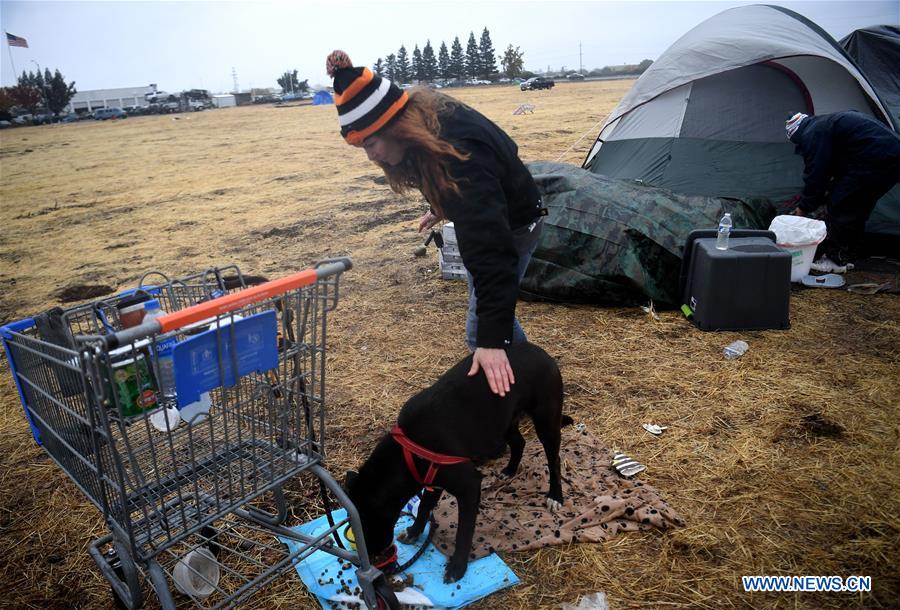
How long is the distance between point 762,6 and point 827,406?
6.00 meters

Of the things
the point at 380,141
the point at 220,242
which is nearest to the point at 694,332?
the point at 380,141

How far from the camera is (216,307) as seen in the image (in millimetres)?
1756

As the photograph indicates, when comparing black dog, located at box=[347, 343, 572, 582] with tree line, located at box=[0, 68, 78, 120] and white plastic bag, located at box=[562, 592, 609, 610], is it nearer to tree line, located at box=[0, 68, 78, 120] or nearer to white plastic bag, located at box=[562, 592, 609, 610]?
white plastic bag, located at box=[562, 592, 609, 610]

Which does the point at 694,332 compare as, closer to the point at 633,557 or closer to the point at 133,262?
the point at 633,557

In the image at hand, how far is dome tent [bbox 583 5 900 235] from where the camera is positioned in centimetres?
629

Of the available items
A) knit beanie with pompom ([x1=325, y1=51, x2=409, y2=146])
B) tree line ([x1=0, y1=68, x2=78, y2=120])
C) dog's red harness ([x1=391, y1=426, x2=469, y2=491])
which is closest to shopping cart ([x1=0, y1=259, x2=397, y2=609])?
dog's red harness ([x1=391, y1=426, x2=469, y2=491])

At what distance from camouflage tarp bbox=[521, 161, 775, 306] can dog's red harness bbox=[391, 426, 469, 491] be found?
330 cm

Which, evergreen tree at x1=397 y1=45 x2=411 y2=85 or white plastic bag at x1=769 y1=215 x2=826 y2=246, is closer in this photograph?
white plastic bag at x1=769 y1=215 x2=826 y2=246

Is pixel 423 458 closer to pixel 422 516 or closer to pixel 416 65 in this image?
pixel 422 516

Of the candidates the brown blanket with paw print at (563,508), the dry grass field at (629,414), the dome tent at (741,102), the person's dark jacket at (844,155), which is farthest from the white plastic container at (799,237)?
the brown blanket with paw print at (563,508)

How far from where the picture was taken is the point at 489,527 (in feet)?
9.46

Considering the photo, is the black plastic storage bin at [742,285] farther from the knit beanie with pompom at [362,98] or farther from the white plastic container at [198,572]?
the white plastic container at [198,572]

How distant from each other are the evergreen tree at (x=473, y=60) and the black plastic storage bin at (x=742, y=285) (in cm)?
9754

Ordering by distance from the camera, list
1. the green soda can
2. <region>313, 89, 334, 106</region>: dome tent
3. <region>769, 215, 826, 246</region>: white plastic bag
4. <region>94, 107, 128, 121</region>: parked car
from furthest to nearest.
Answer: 1. <region>313, 89, 334, 106</region>: dome tent
2. <region>94, 107, 128, 121</region>: parked car
3. <region>769, 215, 826, 246</region>: white plastic bag
4. the green soda can
